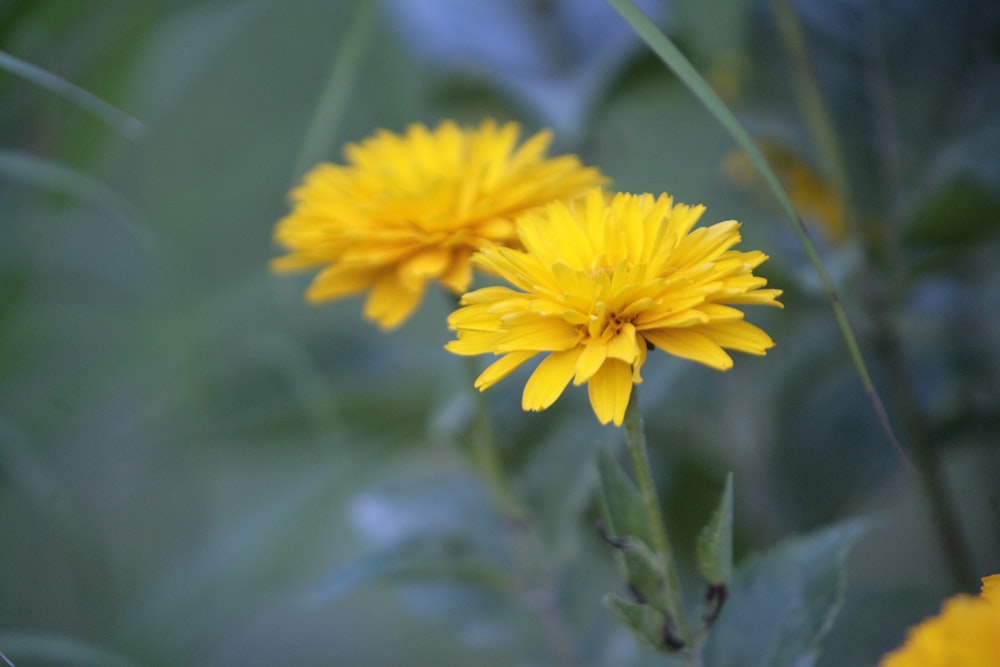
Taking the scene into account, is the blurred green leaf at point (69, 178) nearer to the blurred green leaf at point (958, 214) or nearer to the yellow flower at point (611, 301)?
the yellow flower at point (611, 301)

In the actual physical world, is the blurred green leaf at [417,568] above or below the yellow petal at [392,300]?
below

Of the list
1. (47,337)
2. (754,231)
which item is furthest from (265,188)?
(754,231)

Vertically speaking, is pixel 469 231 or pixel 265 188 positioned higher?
pixel 265 188

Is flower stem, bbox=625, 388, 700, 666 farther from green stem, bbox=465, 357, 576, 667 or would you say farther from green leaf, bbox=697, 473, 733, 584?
green stem, bbox=465, 357, 576, 667

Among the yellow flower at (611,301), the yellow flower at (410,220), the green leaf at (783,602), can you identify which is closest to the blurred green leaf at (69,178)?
the yellow flower at (410,220)

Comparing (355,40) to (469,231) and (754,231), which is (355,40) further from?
(754,231)

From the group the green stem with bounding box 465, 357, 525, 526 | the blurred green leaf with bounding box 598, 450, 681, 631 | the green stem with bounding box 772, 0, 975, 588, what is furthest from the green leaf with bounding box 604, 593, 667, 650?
the green stem with bounding box 772, 0, 975, 588

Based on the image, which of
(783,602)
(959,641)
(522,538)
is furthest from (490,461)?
(959,641)
